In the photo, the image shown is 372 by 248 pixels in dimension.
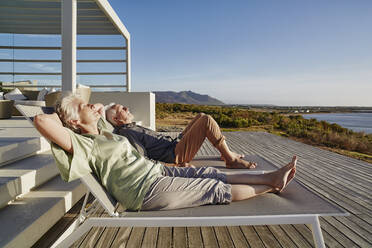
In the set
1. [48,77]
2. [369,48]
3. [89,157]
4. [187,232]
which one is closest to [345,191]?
[187,232]

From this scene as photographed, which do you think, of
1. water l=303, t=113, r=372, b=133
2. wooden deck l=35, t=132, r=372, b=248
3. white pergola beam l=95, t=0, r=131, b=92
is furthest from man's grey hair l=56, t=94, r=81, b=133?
water l=303, t=113, r=372, b=133

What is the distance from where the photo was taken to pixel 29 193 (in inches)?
76.4

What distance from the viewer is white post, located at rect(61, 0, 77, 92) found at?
4.40 metres

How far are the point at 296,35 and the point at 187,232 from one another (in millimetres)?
15641

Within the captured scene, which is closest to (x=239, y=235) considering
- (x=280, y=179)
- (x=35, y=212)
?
(x=280, y=179)

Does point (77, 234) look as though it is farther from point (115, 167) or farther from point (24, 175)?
point (24, 175)

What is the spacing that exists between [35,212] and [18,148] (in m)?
0.82

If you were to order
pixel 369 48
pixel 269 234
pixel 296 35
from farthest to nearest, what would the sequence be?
pixel 369 48 → pixel 296 35 → pixel 269 234

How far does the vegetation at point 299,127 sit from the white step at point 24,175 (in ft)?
25.4

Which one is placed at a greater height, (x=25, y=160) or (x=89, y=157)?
(x=89, y=157)

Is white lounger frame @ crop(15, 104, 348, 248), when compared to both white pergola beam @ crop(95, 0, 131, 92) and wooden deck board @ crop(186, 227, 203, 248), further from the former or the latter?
white pergola beam @ crop(95, 0, 131, 92)

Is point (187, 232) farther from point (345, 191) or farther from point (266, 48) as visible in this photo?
point (266, 48)

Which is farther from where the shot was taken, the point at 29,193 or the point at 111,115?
the point at 111,115

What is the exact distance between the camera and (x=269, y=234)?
179 cm
